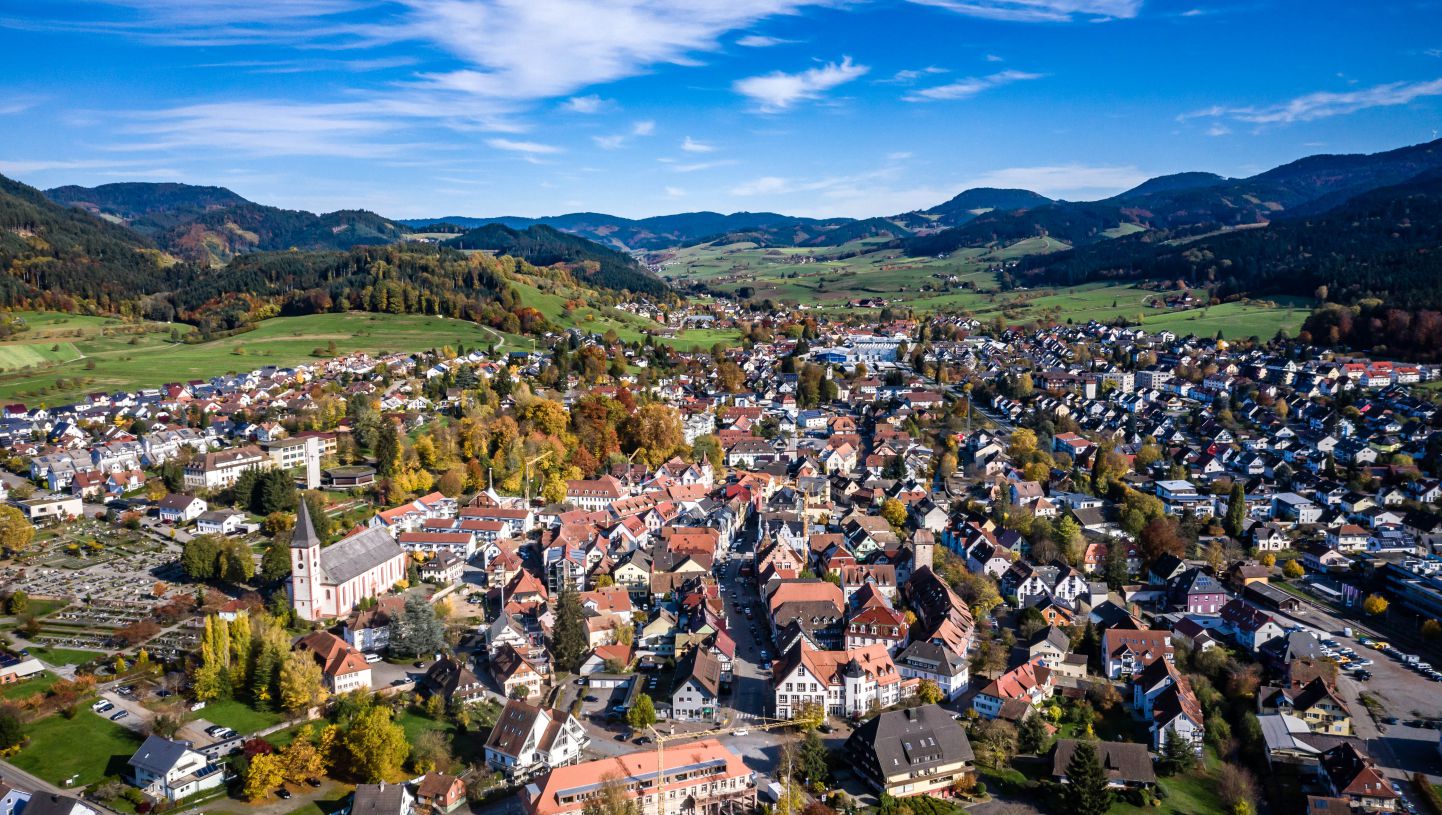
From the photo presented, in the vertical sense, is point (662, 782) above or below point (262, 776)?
below

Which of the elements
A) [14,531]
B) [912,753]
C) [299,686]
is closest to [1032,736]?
[912,753]

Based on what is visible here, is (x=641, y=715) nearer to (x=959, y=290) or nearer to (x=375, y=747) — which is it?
(x=375, y=747)

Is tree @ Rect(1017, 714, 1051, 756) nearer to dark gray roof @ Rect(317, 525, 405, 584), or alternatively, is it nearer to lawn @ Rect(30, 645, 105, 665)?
dark gray roof @ Rect(317, 525, 405, 584)

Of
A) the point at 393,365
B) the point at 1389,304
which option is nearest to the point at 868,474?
the point at 393,365

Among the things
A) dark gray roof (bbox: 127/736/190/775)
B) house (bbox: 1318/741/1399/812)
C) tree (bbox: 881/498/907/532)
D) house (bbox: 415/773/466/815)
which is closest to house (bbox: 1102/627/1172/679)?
house (bbox: 1318/741/1399/812)

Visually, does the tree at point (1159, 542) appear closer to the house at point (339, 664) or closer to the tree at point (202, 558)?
the house at point (339, 664)

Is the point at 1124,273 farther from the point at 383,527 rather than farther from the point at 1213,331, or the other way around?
the point at 383,527
